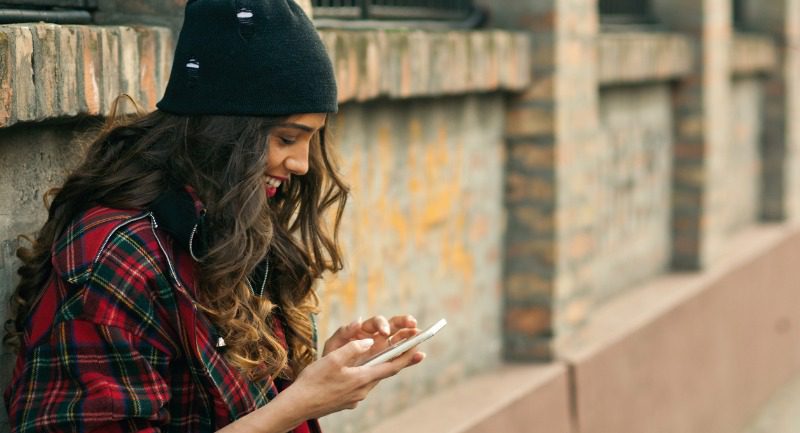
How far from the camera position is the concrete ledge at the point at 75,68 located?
2645 mm

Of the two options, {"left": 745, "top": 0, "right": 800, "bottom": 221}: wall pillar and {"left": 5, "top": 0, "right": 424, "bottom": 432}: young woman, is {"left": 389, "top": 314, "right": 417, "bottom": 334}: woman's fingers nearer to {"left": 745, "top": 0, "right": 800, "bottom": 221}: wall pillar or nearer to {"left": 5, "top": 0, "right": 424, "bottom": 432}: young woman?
{"left": 5, "top": 0, "right": 424, "bottom": 432}: young woman

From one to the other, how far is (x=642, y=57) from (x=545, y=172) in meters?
1.60

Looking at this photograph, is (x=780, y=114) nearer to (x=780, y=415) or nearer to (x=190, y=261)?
(x=780, y=415)

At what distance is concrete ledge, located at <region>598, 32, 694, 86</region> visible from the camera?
6.10m

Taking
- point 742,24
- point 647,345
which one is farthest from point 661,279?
point 742,24

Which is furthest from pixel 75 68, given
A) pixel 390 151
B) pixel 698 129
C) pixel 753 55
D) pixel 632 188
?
pixel 753 55

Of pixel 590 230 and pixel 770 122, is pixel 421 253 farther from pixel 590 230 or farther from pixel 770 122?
pixel 770 122

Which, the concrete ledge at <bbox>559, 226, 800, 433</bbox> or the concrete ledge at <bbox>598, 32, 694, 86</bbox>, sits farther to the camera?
the concrete ledge at <bbox>598, 32, 694, 86</bbox>

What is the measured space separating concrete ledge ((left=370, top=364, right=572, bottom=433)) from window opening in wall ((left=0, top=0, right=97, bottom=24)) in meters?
1.78

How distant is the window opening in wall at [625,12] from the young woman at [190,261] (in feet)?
14.6

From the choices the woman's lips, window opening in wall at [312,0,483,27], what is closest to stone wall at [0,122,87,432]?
the woman's lips

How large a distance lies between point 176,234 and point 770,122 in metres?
7.45

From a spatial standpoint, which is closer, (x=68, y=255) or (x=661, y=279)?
(x=68, y=255)

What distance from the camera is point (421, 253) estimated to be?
4711 mm
